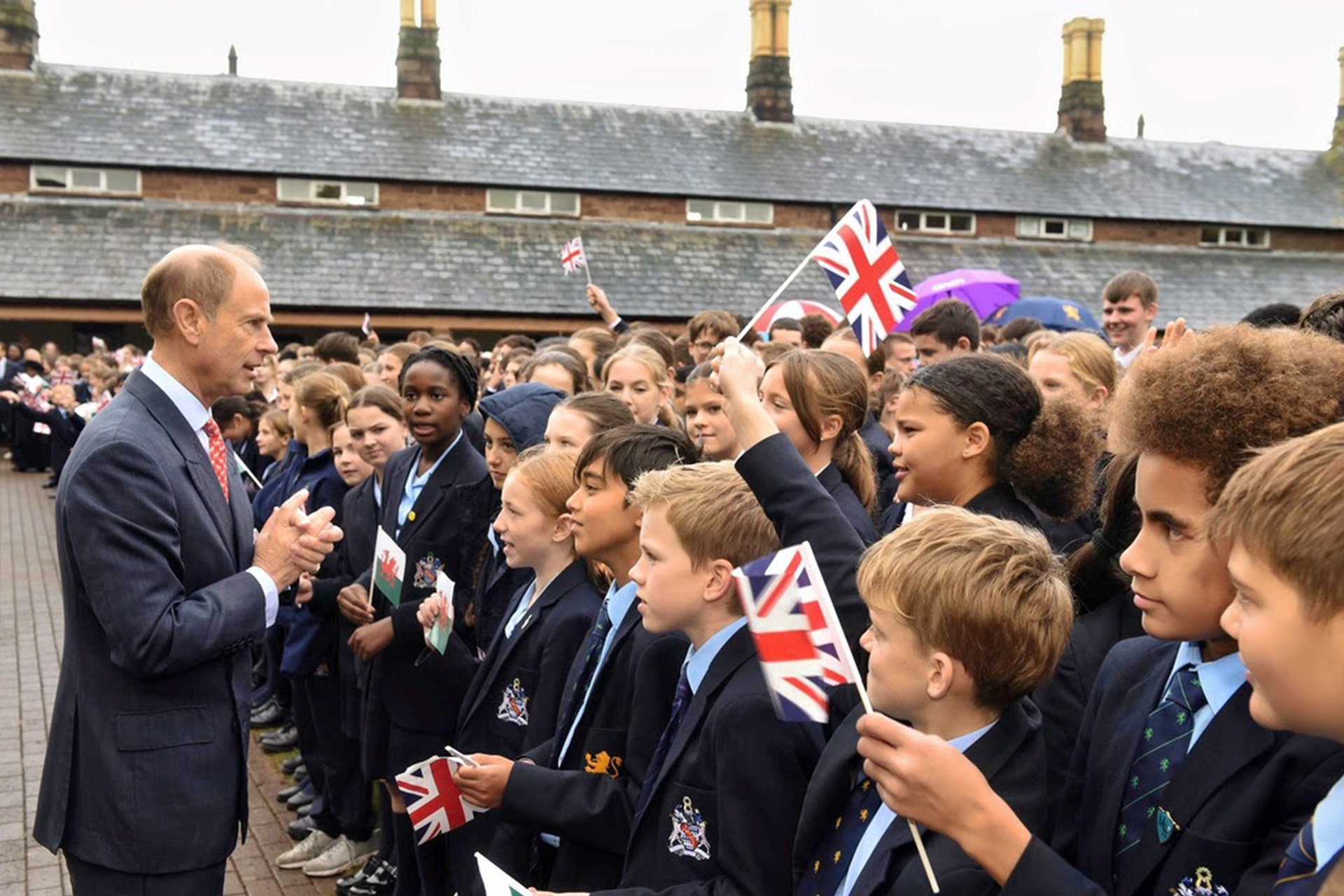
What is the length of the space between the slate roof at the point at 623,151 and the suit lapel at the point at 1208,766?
26.0 meters

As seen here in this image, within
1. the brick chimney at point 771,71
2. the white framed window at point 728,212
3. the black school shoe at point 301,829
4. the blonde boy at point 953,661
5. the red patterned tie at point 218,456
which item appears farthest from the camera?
the brick chimney at point 771,71

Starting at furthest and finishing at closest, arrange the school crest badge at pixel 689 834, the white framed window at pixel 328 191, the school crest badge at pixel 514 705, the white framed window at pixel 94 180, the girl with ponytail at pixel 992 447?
the white framed window at pixel 328 191 → the white framed window at pixel 94 180 → the school crest badge at pixel 514 705 → the girl with ponytail at pixel 992 447 → the school crest badge at pixel 689 834

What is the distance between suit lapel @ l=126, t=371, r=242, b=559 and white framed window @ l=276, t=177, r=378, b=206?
2421 centimetres

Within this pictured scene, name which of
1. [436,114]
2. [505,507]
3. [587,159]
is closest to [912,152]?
[587,159]

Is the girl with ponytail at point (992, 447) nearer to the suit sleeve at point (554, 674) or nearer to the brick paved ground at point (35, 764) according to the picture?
the suit sleeve at point (554, 674)

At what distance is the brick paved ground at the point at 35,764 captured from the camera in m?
5.62

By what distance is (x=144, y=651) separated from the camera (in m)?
3.17

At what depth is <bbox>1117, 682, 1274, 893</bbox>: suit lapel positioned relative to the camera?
6.29ft

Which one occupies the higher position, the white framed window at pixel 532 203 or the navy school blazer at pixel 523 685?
the white framed window at pixel 532 203

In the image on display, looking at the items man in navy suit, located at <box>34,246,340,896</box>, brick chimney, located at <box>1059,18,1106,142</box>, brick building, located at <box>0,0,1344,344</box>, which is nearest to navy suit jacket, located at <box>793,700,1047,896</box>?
man in navy suit, located at <box>34,246,340,896</box>

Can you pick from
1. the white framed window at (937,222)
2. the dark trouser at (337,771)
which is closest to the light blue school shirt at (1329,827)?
the dark trouser at (337,771)

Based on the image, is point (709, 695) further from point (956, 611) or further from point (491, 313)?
point (491, 313)

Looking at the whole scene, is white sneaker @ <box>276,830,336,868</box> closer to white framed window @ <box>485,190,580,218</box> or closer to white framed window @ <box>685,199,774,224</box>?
white framed window @ <box>485,190,580,218</box>

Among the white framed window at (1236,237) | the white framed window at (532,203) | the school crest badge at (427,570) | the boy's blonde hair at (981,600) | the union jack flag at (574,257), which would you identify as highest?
the white framed window at (532,203)
